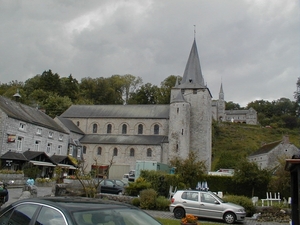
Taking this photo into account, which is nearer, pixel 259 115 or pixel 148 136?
pixel 148 136

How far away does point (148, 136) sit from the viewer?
51.3 m

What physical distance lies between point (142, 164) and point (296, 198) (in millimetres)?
24655

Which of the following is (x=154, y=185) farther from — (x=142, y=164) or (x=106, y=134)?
(x=106, y=134)

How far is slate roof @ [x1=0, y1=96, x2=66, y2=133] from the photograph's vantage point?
117ft

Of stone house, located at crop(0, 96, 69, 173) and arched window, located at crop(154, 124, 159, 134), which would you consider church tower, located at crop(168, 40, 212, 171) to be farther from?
stone house, located at crop(0, 96, 69, 173)

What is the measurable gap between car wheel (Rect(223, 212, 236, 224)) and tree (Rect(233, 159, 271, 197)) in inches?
449

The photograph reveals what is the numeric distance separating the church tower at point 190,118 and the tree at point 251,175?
1991 cm

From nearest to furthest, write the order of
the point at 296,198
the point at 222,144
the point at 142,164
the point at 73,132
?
the point at 296,198 → the point at 142,164 → the point at 73,132 → the point at 222,144

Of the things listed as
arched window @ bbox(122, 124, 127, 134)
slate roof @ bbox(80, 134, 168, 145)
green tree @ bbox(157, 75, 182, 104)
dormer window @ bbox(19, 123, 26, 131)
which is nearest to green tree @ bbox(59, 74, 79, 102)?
green tree @ bbox(157, 75, 182, 104)

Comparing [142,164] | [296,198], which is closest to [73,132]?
[142,164]

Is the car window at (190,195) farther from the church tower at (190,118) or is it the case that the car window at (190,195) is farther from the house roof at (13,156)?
the church tower at (190,118)

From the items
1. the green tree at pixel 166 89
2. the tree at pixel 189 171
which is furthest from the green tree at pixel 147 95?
the tree at pixel 189 171

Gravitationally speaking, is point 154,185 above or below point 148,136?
below

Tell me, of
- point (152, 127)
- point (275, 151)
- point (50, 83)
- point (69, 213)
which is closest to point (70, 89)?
point (50, 83)
